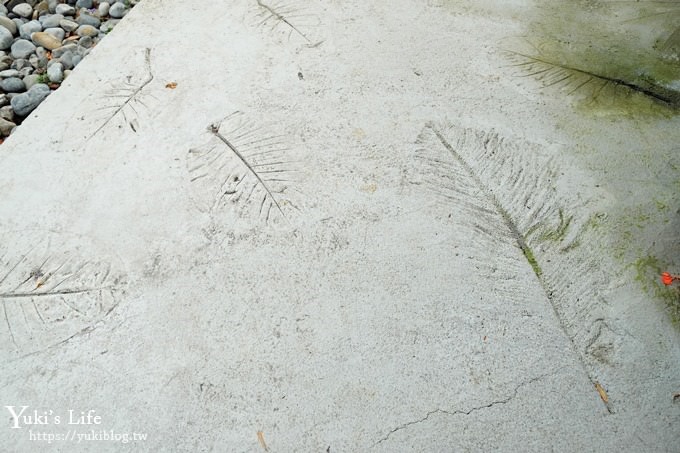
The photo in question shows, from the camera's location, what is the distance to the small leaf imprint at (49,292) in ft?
4.27

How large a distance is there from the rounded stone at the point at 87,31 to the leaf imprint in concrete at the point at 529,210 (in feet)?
4.67

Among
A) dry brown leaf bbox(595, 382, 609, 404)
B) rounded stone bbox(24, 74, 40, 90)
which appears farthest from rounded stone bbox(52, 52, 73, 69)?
dry brown leaf bbox(595, 382, 609, 404)

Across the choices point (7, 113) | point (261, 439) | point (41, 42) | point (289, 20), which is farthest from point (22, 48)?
point (261, 439)

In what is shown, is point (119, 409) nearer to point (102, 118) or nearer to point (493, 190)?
point (102, 118)

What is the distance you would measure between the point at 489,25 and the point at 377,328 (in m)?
1.27

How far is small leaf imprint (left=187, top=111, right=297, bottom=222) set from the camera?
151cm

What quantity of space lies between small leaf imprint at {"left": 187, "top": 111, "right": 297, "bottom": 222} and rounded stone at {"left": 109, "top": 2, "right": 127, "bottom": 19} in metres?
0.93

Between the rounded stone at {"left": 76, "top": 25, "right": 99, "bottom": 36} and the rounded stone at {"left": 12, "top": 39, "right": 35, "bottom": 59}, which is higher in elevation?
the rounded stone at {"left": 76, "top": 25, "right": 99, "bottom": 36}

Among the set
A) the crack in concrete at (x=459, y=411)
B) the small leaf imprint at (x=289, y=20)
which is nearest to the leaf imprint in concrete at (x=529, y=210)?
the crack in concrete at (x=459, y=411)

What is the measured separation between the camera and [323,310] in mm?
1325

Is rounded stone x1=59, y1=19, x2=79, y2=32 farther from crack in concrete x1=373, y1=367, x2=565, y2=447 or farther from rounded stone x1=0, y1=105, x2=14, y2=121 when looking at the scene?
crack in concrete x1=373, y1=367, x2=565, y2=447

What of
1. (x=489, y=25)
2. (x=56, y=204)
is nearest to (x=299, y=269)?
(x=56, y=204)

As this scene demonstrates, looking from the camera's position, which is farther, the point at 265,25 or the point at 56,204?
the point at 265,25

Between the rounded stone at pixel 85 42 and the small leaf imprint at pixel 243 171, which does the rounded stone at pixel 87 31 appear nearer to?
the rounded stone at pixel 85 42
